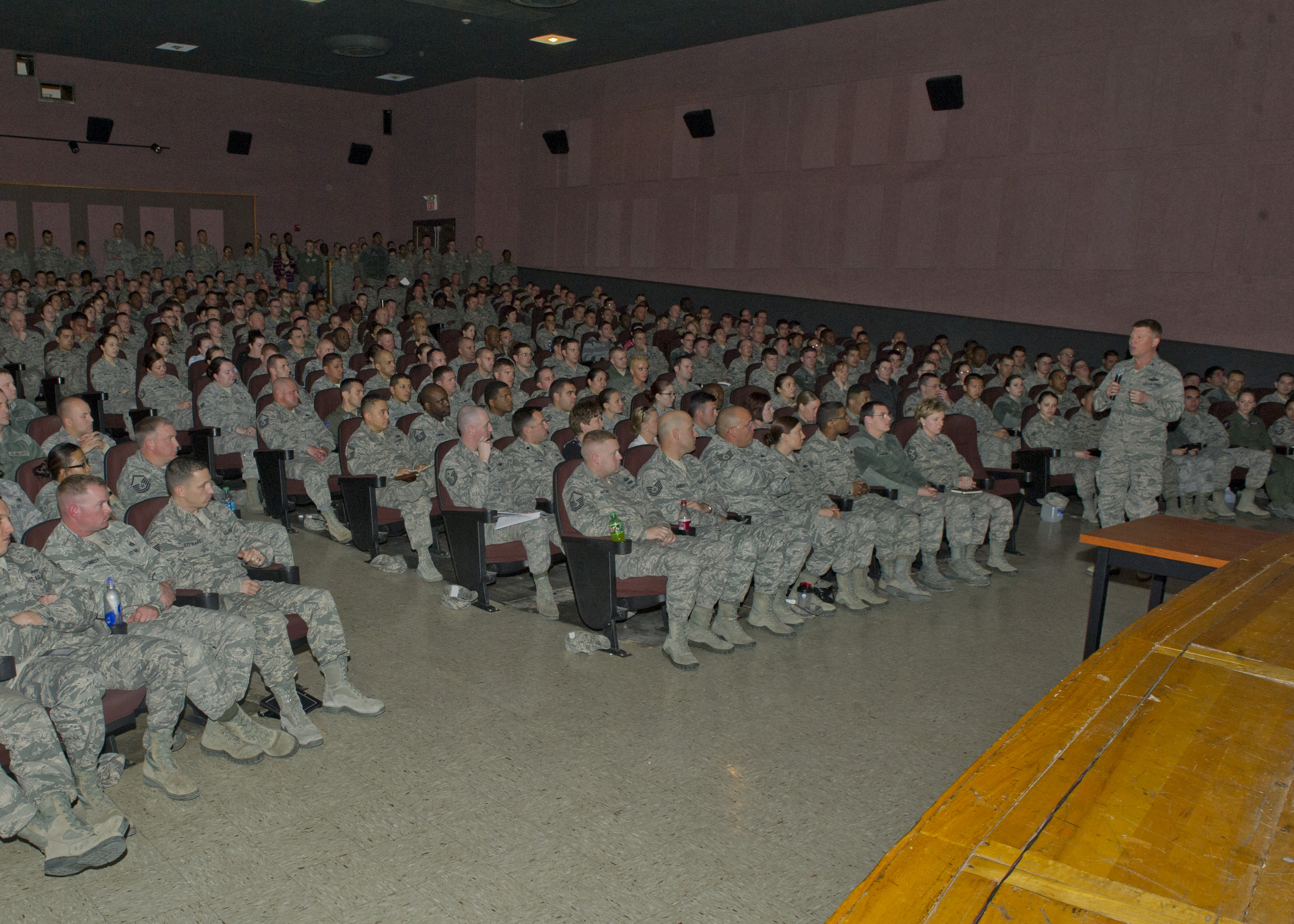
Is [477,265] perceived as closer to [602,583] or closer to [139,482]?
[139,482]

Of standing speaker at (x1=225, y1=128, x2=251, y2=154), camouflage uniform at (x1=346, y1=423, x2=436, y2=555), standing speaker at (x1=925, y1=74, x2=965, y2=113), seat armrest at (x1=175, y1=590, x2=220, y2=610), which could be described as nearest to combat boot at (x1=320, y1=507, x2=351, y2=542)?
camouflage uniform at (x1=346, y1=423, x2=436, y2=555)

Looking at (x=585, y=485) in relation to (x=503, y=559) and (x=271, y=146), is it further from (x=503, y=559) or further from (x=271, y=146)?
(x=271, y=146)

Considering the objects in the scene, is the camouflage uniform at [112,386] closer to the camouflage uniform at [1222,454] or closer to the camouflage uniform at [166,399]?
the camouflage uniform at [166,399]

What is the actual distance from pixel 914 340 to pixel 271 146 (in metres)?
13.2

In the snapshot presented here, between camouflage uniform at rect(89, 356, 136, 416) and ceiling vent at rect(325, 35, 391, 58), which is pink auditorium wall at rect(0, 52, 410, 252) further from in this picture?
camouflage uniform at rect(89, 356, 136, 416)

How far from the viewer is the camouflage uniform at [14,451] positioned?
16.1 feet

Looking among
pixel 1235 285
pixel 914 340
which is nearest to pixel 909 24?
pixel 914 340

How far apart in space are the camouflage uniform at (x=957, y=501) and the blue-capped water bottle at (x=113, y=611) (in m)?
4.25

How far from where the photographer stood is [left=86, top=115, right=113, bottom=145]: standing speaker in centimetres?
1625

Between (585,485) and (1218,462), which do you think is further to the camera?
(1218,462)

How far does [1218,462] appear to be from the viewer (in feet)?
24.1

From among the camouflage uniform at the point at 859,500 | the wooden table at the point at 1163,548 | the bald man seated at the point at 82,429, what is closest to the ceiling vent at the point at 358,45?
the bald man seated at the point at 82,429

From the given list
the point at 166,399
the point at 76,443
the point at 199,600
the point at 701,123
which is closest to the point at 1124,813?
the point at 199,600

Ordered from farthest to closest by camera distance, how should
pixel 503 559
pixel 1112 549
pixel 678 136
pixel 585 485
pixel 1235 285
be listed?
pixel 678 136 → pixel 1235 285 → pixel 503 559 → pixel 585 485 → pixel 1112 549
